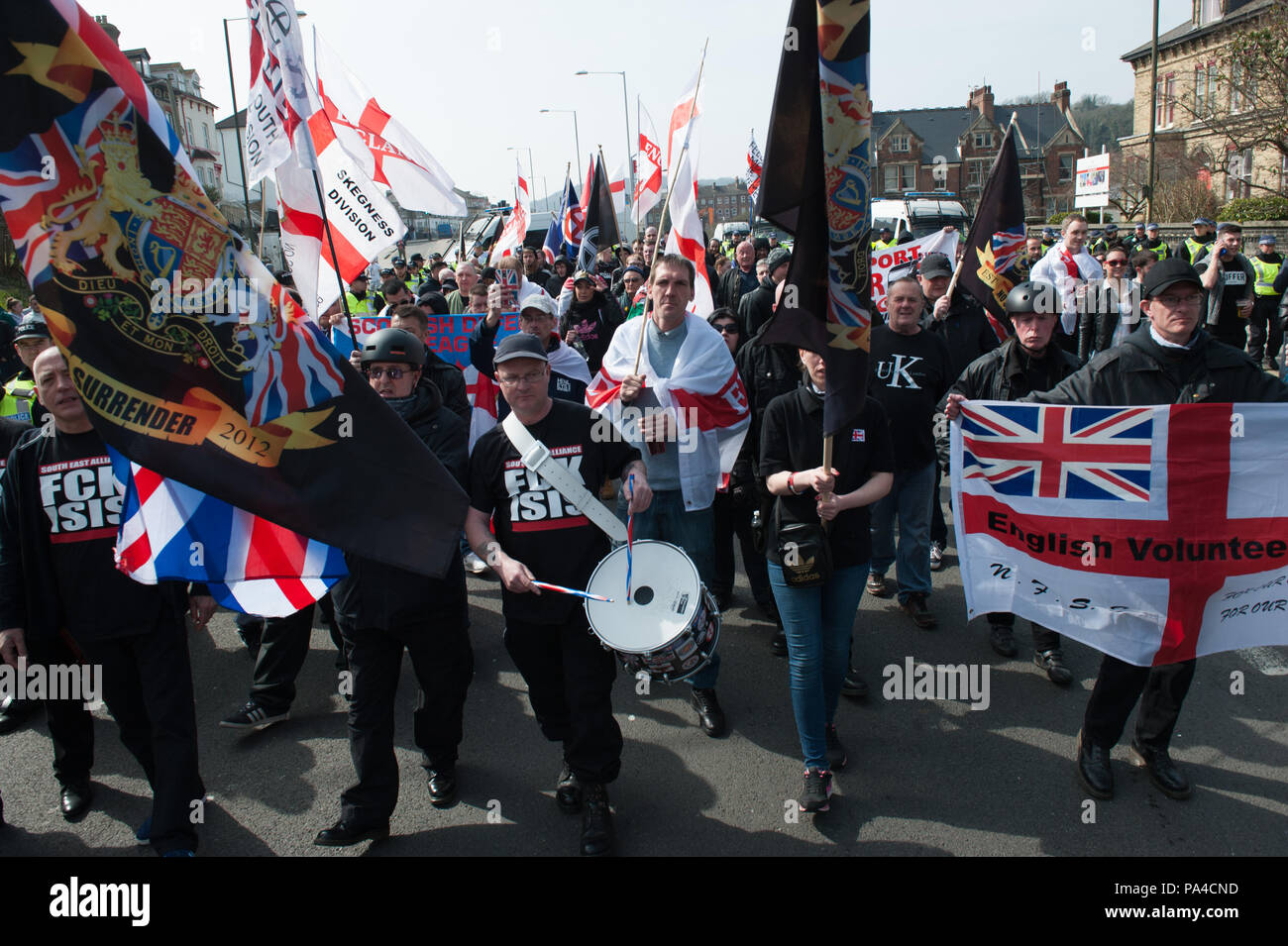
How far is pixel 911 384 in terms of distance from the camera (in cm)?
527

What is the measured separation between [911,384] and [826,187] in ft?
7.91

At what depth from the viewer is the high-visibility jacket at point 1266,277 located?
40.8 ft

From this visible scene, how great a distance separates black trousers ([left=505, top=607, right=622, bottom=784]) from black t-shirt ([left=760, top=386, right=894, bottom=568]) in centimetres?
90

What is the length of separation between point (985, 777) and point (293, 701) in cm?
384

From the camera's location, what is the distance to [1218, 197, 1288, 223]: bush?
78.9 ft

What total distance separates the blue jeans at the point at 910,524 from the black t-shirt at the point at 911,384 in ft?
0.37

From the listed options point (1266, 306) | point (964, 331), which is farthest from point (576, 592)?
point (1266, 306)

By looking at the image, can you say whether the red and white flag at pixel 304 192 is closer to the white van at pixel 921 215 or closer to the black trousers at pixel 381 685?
the black trousers at pixel 381 685

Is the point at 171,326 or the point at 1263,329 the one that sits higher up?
the point at 1263,329

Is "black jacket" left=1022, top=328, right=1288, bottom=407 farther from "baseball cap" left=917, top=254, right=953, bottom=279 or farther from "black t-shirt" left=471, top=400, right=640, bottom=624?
"baseball cap" left=917, top=254, right=953, bottom=279

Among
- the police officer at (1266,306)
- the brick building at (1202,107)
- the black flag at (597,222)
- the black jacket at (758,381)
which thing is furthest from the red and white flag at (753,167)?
the brick building at (1202,107)

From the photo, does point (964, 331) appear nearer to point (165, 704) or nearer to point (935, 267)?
point (935, 267)

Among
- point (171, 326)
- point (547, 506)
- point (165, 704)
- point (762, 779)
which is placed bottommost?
point (762, 779)
